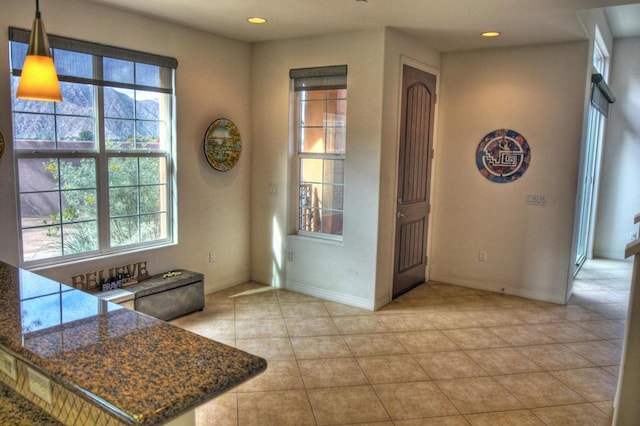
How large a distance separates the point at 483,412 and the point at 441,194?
2.95m

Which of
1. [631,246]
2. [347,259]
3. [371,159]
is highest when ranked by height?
[371,159]

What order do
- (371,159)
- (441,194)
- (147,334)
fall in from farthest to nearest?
(441,194)
(371,159)
(147,334)

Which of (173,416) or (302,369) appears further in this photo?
(302,369)

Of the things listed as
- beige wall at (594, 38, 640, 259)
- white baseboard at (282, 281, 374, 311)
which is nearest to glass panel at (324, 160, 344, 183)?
white baseboard at (282, 281, 374, 311)

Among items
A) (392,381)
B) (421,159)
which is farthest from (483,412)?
(421,159)

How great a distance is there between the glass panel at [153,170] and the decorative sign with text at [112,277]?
73cm

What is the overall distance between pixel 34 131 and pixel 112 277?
1263 millimetres

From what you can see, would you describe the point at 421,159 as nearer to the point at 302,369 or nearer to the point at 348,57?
the point at 348,57

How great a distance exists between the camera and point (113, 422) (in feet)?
3.41

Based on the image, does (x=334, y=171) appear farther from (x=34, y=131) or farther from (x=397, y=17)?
(x=34, y=131)

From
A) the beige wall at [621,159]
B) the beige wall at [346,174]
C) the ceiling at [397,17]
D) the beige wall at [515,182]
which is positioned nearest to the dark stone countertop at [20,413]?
the ceiling at [397,17]

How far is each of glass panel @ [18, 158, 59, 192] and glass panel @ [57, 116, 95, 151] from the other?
165 millimetres

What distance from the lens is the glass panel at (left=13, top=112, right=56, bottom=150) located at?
326 cm

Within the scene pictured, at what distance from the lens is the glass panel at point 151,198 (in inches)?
163
